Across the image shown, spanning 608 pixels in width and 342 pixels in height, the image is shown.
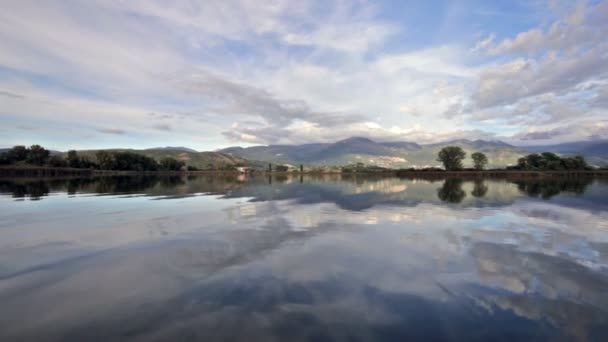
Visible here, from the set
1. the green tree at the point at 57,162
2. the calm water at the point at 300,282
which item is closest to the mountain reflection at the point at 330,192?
the calm water at the point at 300,282

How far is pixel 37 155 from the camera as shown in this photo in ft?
618

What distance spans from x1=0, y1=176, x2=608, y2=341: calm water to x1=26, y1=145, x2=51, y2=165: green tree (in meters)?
222

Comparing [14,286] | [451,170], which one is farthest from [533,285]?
[451,170]

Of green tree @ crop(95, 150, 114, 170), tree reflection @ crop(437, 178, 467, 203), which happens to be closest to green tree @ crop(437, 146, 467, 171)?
tree reflection @ crop(437, 178, 467, 203)

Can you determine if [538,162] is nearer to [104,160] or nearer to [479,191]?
[479,191]

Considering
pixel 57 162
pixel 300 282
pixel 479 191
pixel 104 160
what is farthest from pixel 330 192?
pixel 57 162

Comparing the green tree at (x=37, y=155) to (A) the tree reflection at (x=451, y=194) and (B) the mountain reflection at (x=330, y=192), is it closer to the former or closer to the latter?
(B) the mountain reflection at (x=330, y=192)

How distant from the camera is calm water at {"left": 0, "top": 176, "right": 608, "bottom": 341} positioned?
846cm

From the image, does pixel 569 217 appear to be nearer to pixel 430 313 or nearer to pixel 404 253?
pixel 404 253

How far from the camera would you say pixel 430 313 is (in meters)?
9.39

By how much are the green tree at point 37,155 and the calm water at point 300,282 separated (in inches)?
8732

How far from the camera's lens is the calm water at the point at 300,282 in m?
8.46

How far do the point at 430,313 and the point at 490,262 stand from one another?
7.12 meters

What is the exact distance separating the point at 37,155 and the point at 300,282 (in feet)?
804
